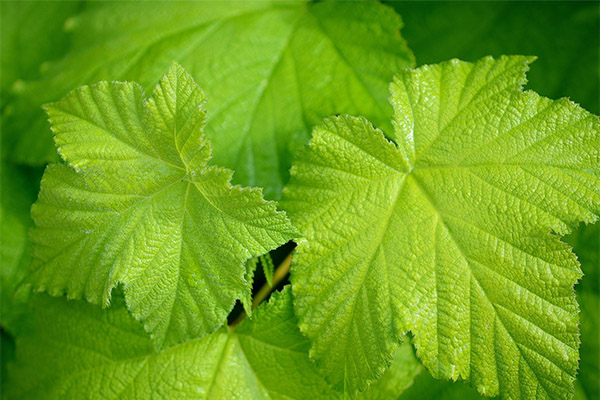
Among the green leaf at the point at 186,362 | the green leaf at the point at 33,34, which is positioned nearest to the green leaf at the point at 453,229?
the green leaf at the point at 186,362

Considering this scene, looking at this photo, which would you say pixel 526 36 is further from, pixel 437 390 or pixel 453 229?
pixel 437 390

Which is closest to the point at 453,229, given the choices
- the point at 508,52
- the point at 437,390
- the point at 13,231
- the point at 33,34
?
the point at 437,390

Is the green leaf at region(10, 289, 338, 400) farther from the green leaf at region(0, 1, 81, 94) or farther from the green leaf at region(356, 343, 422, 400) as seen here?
the green leaf at region(0, 1, 81, 94)

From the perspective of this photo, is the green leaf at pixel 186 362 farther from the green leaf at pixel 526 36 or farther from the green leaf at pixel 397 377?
the green leaf at pixel 526 36

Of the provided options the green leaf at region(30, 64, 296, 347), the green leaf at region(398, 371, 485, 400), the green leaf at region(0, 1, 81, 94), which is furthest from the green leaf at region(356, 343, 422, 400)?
the green leaf at region(0, 1, 81, 94)

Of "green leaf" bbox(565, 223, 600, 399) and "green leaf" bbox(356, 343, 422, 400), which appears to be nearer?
"green leaf" bbox(356, 343, 422, 400)

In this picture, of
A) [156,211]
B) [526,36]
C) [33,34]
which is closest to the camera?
[156,211]

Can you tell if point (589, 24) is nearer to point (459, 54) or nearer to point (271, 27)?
point (459, 54)
